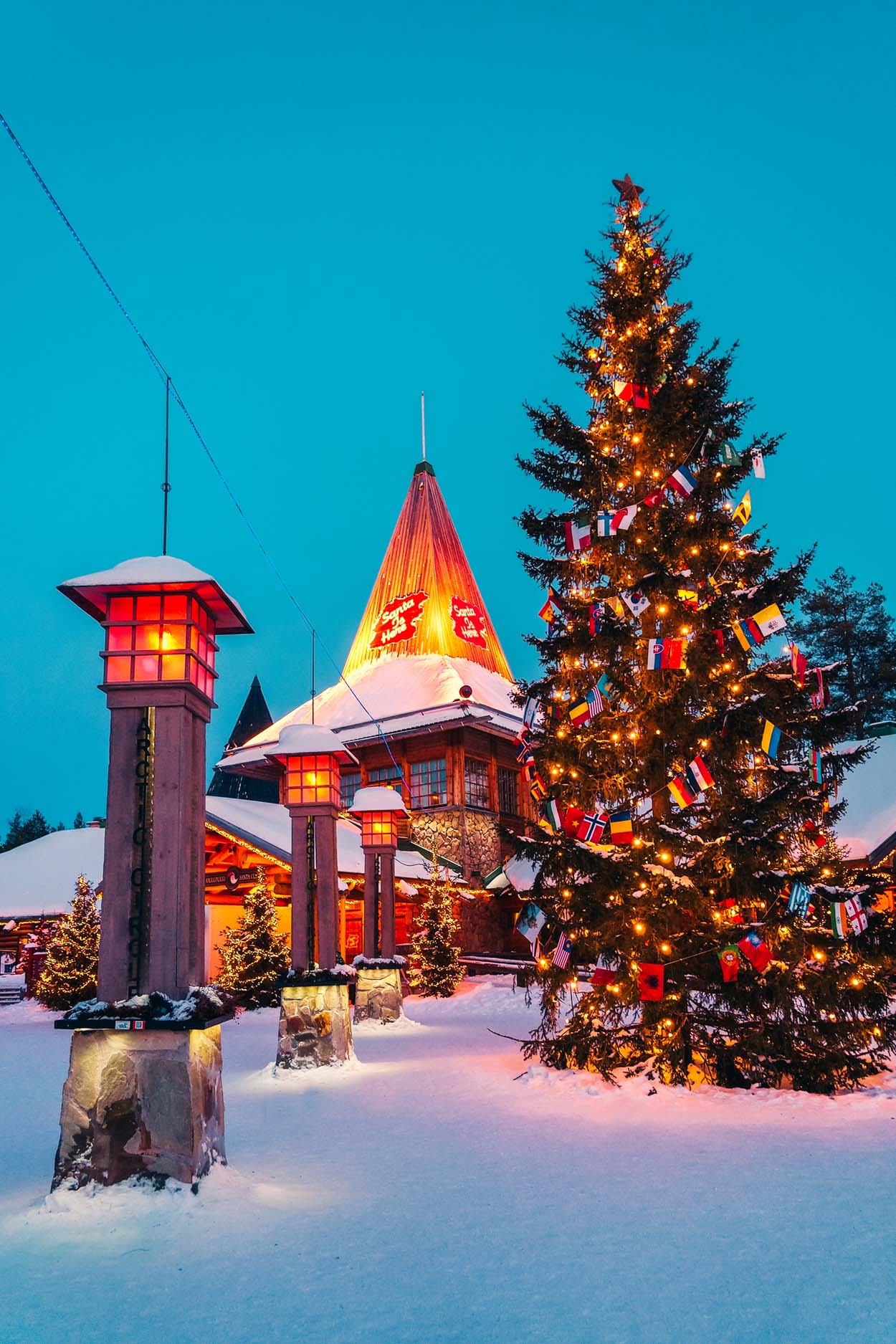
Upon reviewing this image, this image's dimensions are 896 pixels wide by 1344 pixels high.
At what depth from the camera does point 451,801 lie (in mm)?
27922

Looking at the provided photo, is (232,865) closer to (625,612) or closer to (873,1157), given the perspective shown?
(625,612)

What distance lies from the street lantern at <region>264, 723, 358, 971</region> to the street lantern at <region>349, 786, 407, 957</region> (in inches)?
200

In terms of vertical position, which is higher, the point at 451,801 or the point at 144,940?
the point at 451,801

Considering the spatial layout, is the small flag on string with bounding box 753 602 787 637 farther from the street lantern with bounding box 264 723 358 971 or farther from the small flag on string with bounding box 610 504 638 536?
the street lantern with bounding box 264 723 358 971

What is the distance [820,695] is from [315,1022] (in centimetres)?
630

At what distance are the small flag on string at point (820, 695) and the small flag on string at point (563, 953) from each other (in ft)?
10.4

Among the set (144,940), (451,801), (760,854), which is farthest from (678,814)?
(451,801)

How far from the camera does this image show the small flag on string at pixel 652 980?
816 centimetres

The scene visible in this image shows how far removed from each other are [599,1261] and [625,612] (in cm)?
624

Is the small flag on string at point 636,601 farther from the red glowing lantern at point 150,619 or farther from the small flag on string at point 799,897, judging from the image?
the red glowing lantern at point 150,619

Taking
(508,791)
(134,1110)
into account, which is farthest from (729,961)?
(508,791)

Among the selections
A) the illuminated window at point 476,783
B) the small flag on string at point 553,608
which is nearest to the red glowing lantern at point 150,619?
the small flag on string at point 553,608

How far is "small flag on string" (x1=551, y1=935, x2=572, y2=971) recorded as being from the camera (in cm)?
864

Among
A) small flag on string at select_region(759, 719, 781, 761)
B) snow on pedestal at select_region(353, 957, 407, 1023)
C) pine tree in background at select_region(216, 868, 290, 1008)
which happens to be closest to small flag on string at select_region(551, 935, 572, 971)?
small flag on string at select_region(759, 719, 781, 761)
